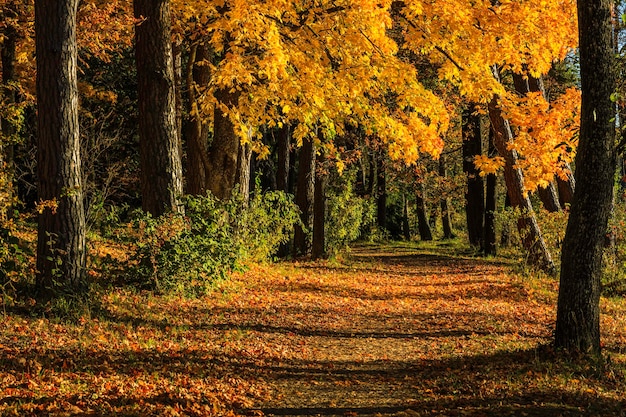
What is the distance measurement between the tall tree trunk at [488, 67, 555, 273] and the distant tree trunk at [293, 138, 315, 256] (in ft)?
20.0

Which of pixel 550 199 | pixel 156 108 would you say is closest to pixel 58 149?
pixel 156 108

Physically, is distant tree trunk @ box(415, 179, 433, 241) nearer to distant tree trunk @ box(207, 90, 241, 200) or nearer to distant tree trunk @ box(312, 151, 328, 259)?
distant tree trunk @ box(312, 151, 328, 259)

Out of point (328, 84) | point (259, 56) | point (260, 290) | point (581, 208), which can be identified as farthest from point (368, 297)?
point (581, 208)

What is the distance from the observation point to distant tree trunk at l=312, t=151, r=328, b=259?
2180cm

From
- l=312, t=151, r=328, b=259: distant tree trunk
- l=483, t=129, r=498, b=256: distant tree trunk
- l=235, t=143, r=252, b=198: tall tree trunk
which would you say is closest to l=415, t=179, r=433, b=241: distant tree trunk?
l=483, t=129, r=498, b=256: distant tree trunk

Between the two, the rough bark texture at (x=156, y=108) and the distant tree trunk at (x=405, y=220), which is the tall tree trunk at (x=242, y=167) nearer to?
the rough bark texture at (x=156, y=108)

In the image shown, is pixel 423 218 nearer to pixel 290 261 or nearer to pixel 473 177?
pixel 473 177

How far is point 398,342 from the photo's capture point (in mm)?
10305

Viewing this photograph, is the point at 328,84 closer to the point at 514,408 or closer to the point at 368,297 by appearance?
the point at 368,297

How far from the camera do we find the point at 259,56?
523 inches

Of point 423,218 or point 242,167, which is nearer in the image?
point 242,167

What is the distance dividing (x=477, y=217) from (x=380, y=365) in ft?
65.8

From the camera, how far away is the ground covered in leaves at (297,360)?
20.8 feet

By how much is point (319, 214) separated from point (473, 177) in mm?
7985
